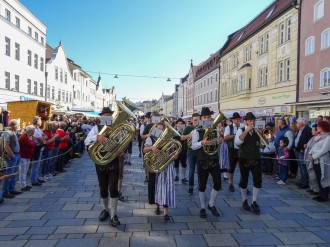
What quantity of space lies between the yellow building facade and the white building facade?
62.6 ft

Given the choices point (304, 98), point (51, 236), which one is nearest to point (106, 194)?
point (51, 236)

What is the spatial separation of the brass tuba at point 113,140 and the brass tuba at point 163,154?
2.05 ft

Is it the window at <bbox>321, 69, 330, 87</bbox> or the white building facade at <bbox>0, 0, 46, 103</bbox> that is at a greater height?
the white building facade at <bbox>0, 0, 46, 103</bbox>

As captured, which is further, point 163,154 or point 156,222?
point 163,154

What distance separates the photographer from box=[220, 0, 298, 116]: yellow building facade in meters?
21.8

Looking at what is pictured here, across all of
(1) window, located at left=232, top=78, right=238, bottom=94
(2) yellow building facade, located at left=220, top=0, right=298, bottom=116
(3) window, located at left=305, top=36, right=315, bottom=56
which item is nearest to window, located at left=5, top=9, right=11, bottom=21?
(2) yellow building facade, located at left=220, top=0, right=298, bottom=116

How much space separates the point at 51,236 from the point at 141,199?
2.51 m

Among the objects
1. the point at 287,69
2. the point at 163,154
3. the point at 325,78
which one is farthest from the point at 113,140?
the point at 287,69

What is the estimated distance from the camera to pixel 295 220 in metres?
5.25

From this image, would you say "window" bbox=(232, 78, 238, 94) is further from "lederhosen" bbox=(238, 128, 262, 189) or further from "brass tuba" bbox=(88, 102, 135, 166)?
"brass tuba" bbox=(88, 102, 135, 166)

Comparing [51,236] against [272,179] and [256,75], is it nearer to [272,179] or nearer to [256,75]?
[272,179]

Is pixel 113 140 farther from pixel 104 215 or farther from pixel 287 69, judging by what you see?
pixel 287 69

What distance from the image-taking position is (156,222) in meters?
5.11

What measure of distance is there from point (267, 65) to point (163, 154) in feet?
75.9
